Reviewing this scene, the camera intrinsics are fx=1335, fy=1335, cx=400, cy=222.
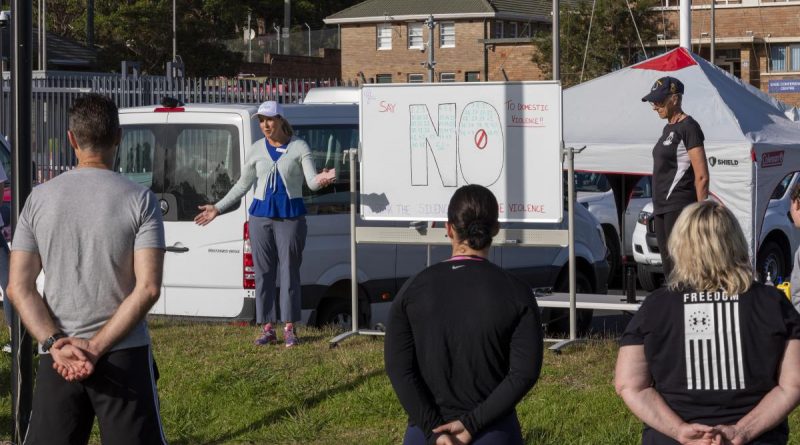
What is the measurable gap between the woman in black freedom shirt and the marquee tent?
319 inches

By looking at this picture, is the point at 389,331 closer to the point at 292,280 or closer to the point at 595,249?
the point at 292,280

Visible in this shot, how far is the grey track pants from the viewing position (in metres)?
9.24

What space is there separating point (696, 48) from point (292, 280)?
6462 cm

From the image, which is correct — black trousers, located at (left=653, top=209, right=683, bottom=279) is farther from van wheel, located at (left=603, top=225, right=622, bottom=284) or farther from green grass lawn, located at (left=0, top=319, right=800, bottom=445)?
Answer: van wheel, located at (left=603, top=225, right=622, bottom=284)

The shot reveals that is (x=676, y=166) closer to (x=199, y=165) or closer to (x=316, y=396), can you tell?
(x=316, y=396)

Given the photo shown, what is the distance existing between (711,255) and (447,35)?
73055 mm

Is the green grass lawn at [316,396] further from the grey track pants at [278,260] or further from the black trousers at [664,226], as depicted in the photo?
the black trousers at [664,226]

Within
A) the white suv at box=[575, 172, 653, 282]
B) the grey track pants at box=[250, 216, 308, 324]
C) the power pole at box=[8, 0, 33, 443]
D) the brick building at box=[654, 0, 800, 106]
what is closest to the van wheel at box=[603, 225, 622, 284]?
the white suv at box=[575, 172, 653, 282]

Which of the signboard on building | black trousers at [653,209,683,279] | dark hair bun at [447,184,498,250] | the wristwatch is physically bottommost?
the wristwatch

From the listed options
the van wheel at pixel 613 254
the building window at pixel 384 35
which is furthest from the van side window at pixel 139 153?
the building window at pixel 384 35

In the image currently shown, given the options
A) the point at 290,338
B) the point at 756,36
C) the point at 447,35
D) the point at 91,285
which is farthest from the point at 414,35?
the point at 91,285

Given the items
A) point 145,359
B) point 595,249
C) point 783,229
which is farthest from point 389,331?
point 783,229

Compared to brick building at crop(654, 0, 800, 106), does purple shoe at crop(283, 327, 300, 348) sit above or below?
below

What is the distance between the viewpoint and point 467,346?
445cm
